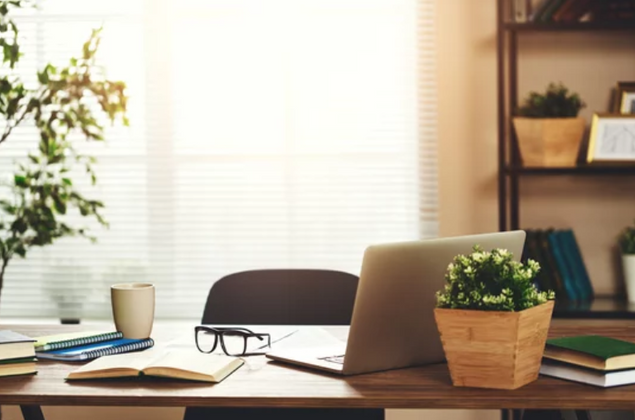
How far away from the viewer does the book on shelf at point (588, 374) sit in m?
1.43

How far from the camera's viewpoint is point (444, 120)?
3301 millimetres

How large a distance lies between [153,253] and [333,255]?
684 mm

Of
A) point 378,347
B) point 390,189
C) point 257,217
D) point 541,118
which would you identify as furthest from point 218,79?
point 378,347

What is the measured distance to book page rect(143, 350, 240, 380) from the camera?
4.89 ft

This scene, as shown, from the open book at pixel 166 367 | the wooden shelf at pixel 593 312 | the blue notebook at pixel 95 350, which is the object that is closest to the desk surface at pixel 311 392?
the open book at pixel 166 367

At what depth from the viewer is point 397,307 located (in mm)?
1534

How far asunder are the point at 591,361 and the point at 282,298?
108 cm

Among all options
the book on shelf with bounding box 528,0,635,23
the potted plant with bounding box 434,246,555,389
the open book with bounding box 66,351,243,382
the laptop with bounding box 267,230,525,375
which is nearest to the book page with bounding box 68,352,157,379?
the open book with bounding box 66,351,243,382

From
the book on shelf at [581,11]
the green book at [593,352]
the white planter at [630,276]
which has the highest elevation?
the book on shelf at [581,11]

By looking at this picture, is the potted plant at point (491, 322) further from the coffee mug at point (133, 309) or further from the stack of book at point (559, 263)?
the stack of book at point (559, 263)

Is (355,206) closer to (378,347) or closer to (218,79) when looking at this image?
(218,79)

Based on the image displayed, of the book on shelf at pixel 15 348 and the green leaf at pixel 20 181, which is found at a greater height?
the green leaf at pixel 20 181

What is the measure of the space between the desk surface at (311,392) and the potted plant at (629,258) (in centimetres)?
172

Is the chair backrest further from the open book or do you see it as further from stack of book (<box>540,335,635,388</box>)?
stack of book (<box>540,335,635,388</box>)
